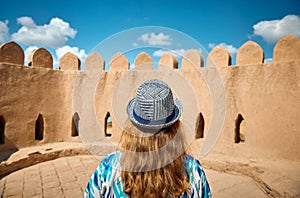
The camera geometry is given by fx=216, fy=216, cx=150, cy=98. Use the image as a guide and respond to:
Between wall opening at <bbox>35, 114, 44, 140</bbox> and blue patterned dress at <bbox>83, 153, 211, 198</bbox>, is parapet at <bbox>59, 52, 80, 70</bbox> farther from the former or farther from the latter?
blue patterned dress at <bbox>83, 153, 211, 198</bbox>

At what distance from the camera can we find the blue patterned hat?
1.40 meters

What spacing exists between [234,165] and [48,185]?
202 inches

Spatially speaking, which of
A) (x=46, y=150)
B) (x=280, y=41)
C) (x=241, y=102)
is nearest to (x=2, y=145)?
(x=46, y=150)

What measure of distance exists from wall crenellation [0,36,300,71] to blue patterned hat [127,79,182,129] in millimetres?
5857

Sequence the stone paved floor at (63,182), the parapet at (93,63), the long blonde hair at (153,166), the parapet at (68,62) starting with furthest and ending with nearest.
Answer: the parapet at (68,62) → the parapet at (93,63) → the stone paved floor at (63,182) → the long blonde hair at (153,166)

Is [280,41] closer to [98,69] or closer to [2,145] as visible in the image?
[98,69]

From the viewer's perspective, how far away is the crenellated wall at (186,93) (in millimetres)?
5974

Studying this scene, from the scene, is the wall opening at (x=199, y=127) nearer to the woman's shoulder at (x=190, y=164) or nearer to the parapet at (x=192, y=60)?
the parapet at (x=192, y=60)

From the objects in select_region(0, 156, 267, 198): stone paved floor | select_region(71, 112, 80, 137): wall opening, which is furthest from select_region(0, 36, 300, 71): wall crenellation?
select_region(0, 156, 267, 198): stone paved floor

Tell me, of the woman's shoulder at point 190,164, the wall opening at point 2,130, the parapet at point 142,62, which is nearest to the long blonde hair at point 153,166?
the woman's shoulder at point 190,164

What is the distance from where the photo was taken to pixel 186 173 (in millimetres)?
1458

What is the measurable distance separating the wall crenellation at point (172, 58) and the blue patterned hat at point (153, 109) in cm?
586

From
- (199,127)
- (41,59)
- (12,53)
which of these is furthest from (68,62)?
(199,127)

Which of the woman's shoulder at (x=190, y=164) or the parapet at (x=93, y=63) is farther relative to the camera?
the parapet at (x=93, y=63)
